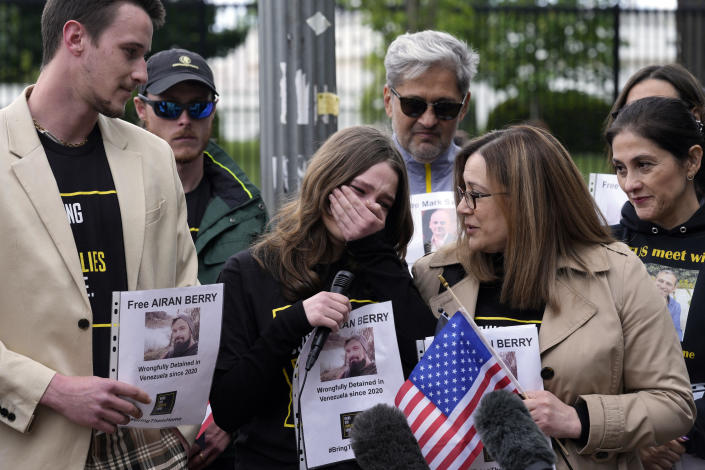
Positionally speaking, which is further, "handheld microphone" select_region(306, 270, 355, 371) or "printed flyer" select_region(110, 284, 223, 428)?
"handheld microphone" select_region(306, 270, 355, 371)

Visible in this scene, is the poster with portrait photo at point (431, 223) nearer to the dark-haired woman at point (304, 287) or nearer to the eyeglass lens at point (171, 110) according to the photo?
the dark-haired woman at point (304, 287)

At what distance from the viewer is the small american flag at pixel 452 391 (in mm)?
2984

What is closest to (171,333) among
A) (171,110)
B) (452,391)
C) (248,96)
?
(452,391)

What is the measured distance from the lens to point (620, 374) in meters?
3.24

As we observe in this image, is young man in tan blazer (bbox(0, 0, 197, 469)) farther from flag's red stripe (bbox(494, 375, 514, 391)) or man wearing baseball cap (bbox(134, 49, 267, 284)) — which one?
flag's red stripe (bbox(494, 375, 514, 391))

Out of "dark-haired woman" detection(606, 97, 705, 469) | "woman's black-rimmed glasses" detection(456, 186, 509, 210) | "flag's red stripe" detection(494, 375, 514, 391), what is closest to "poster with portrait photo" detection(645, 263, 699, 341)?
"dark-haired woman" detection(606, 97, 705, 469)

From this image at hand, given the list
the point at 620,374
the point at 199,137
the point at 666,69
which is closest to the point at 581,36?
the point at 666,69

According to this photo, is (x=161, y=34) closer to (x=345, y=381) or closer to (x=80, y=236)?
(x=80, y=236)

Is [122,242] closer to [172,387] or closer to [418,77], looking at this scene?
[172,387]

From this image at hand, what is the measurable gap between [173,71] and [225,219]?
812mm

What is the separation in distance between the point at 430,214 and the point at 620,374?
1.45 m

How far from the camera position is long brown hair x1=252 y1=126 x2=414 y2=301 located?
3359 mm

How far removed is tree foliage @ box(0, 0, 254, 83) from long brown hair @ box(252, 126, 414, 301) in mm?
7876

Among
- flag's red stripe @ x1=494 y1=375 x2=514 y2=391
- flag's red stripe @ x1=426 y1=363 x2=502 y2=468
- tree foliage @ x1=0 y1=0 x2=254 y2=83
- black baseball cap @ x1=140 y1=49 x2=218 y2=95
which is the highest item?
tree foliage @ x1=0 y1=0 x2=254 y2=83
